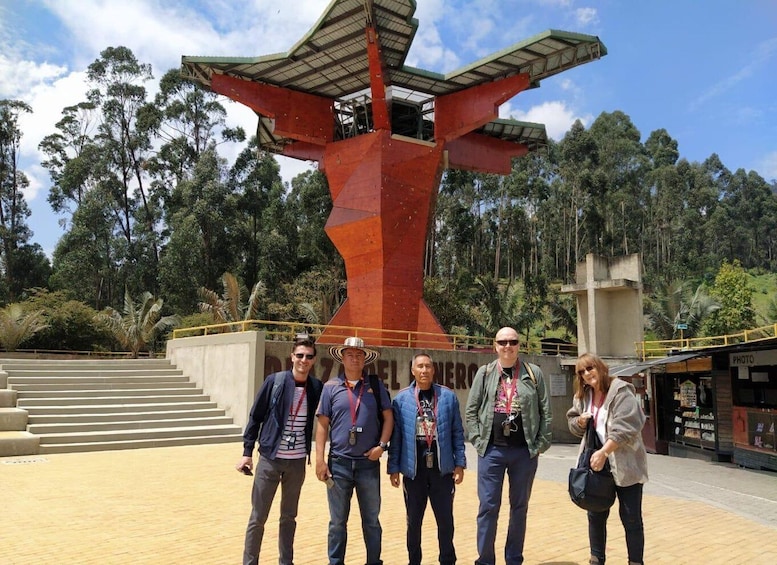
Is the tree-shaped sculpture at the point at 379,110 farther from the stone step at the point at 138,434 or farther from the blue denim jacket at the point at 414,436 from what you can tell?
the blue denim jacket at the point at 414,436

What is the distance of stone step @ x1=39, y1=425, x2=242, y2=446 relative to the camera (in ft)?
38.5

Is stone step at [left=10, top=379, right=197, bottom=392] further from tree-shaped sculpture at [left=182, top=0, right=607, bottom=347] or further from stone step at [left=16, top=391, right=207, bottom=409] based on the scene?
tree-shaped sculpture at [left=182, top=0, right=607, bottom=347]

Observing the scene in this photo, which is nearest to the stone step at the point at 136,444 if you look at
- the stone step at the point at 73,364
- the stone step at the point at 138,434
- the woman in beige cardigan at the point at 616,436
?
the stone step at the point at 138,434

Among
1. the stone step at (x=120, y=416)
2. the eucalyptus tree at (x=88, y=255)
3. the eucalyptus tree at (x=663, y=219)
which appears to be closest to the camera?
the stone step at (x=120, y=416)

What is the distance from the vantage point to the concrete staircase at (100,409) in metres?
11.9

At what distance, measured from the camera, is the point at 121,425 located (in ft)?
42.5

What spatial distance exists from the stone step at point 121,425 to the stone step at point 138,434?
A: 0.46 feet

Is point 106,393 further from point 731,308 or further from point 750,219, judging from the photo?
point 750,219

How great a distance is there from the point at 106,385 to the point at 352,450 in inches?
512

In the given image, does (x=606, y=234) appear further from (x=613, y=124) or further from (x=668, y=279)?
(x=613, y=124)

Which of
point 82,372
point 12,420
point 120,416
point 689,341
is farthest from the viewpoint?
point 689,341

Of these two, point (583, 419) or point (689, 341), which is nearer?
point (583, 419)

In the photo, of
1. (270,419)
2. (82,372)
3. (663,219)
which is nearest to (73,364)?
(82,372)

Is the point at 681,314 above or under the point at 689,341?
above
